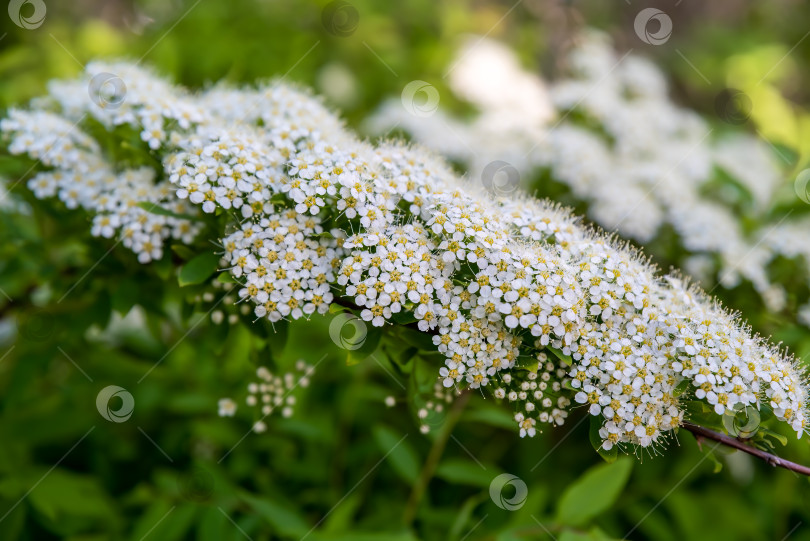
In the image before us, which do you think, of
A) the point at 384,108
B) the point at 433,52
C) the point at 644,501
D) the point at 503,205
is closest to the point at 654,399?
the point at 503,205

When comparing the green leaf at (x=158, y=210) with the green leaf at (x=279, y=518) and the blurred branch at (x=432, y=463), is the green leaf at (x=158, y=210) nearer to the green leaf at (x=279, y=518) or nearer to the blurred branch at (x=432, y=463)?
the green leaf at (x=279, y=518)

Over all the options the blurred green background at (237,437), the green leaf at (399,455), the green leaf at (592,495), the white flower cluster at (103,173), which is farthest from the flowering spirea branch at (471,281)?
the green leaf at (399,455)

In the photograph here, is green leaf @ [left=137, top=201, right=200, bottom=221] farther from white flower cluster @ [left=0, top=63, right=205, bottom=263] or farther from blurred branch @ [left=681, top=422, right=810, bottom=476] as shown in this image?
blurred branch @ [left=681, top=422, right=810, bottom=476]

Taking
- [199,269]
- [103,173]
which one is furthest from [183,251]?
[103,173]

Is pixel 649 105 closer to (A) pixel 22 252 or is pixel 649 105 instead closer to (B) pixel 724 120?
(B) pixel 724 120

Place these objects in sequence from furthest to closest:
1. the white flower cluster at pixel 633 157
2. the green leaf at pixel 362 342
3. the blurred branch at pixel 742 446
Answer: the white flower cluster at pixel 633 157 < the green leaf at pixel 362 342 < the blurred branch at pixel 742 446

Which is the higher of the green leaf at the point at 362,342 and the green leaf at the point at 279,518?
the green leaf at the point at 362,342

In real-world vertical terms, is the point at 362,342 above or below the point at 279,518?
above

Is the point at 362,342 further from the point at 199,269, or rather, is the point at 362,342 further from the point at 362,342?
the point at 199,269
